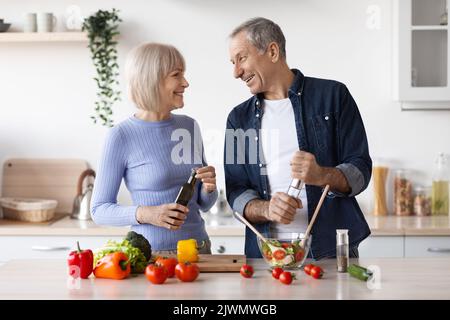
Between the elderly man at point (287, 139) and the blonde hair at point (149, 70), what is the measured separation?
24 cm

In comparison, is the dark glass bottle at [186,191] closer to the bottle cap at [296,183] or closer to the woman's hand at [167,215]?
the woman's hand at [167,215]

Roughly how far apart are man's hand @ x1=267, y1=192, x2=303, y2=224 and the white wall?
1722 mm

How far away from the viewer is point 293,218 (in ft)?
8.08

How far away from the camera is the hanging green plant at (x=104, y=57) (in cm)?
392

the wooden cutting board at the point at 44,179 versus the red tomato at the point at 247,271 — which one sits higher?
the wooden cutting board at the point at 44,179

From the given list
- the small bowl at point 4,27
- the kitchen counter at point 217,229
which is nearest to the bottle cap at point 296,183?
the kitchen counter at point 217,229

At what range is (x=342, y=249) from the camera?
7.52 ft

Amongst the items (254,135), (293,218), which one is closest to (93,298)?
(293,218)

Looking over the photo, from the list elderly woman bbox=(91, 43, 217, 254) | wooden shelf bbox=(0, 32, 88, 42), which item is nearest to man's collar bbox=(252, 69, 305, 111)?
elderly woman bbox=(91, 43, 217, 254)

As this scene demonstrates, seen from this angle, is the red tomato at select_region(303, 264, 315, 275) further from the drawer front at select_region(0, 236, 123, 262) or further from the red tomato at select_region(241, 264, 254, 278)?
the drawer front at select_region(0, 236, 123, 262)

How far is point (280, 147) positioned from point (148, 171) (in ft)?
1.50

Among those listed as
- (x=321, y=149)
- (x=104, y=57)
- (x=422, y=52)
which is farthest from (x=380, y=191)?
(x=104, y=57)
